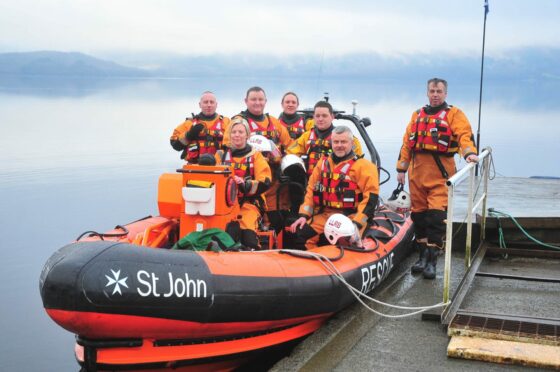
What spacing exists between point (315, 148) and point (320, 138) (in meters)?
0.09

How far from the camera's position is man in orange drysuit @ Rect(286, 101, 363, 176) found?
511 centimetres

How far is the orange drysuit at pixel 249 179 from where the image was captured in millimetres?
4664

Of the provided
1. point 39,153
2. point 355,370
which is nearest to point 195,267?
point 355,370

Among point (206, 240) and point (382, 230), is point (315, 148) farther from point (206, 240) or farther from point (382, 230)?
point (206, 240)

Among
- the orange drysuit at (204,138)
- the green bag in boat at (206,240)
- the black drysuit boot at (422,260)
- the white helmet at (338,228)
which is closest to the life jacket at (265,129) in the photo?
the orange drysuit at (204,138)

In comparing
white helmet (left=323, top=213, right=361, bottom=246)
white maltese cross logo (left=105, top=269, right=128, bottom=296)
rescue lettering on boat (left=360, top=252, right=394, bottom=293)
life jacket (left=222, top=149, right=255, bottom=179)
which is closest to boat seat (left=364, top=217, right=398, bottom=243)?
rescue lettering on boat (left=360, top=252, right=394, bottom=293)

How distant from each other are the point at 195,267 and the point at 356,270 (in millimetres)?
1273

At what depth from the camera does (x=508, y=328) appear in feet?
11.7

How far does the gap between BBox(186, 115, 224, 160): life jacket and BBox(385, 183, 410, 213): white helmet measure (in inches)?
66.7

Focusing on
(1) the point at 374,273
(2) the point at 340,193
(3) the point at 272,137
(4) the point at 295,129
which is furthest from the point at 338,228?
(4) the point at 295,129

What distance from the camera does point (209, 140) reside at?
6.32 metres

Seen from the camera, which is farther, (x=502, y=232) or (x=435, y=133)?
(x=502, y=232)

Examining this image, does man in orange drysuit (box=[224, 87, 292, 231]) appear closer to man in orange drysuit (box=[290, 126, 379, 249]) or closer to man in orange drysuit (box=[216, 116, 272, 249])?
man in orange drysuit (box=[216, 116, 272, 249])

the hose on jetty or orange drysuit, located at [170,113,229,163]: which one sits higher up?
orange drysuit, located at [170,113,229,163]
